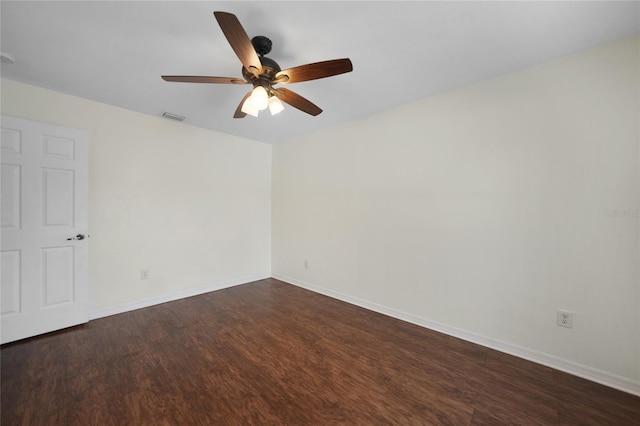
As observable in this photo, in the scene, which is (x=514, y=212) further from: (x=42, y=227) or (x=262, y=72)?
(x=42, y=227)

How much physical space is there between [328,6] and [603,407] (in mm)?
2986

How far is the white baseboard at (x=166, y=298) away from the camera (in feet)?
9.29

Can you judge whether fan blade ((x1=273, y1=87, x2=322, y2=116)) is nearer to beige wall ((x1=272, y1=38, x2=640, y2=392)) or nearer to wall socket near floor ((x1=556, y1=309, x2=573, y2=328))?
beige wall ((x1=272, y1=38, x2=640, y2=392))

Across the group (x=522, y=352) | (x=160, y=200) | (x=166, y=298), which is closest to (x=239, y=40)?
(x=160, y=200)

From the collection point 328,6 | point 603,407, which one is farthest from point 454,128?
point 603,407

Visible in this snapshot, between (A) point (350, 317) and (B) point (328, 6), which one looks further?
(A) point (350, 317)

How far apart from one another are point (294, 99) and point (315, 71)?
45cm

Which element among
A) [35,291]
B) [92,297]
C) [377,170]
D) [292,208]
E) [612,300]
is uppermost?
[377,170]

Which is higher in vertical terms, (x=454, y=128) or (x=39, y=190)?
(x=454, y=128)

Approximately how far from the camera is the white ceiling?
150 centimetres

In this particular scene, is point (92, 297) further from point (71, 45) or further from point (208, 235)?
point (71, 45)

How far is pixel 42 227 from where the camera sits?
2447 mm

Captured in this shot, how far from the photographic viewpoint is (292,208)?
4.15 meters

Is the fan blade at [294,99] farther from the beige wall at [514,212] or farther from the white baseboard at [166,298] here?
the white baseboard at [166,298]
